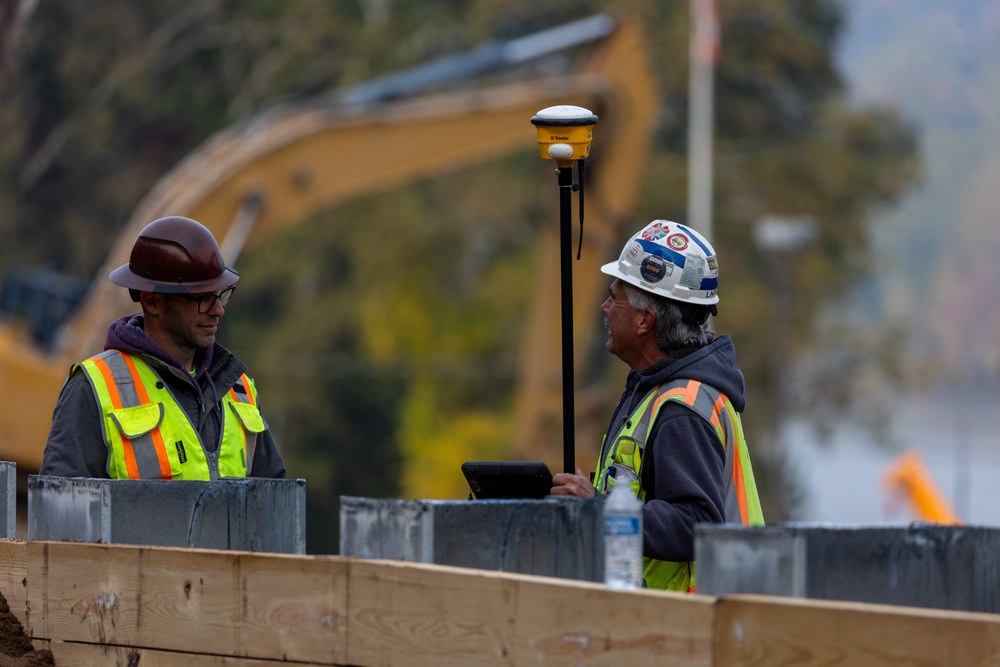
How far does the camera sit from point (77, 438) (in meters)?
5.59

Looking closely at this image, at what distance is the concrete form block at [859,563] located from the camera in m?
4.15

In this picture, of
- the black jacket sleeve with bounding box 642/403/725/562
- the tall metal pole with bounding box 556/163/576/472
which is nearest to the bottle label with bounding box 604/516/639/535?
the black jacket sleeve with bounding box 642/403/725/562

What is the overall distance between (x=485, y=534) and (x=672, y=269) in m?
1.28

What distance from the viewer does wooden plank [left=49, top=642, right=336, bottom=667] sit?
4.80 metres

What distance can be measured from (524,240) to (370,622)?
107ft

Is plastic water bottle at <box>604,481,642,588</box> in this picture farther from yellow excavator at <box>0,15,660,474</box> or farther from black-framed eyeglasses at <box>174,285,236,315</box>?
yellow excavator at <box>0,15,660,474</box>

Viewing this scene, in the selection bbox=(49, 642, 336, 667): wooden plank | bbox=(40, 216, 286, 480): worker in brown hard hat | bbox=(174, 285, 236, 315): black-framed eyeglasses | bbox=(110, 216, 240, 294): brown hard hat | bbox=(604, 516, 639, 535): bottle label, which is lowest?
bbox=(49, 642, 336, 667): wooden plank

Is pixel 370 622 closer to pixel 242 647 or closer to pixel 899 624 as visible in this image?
pixel 242 647

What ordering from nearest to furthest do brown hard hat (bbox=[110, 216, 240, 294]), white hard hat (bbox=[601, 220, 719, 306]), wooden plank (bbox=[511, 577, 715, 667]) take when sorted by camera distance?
1. wooden plank (bbox=[511, 577, 715, 667])
2. white hard hat (bbox=[601, 220, 719, 306])
3. brown hard hat (bbox=[110, 216, 240, 294])

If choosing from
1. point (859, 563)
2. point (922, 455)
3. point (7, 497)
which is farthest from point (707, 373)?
point (922, 455)

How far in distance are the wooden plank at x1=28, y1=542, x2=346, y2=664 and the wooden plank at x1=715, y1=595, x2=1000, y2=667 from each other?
1110 millimetres

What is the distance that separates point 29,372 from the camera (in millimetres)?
17859

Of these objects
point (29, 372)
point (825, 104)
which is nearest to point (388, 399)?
point (825, 104)

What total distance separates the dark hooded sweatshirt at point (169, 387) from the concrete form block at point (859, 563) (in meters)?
2.18
